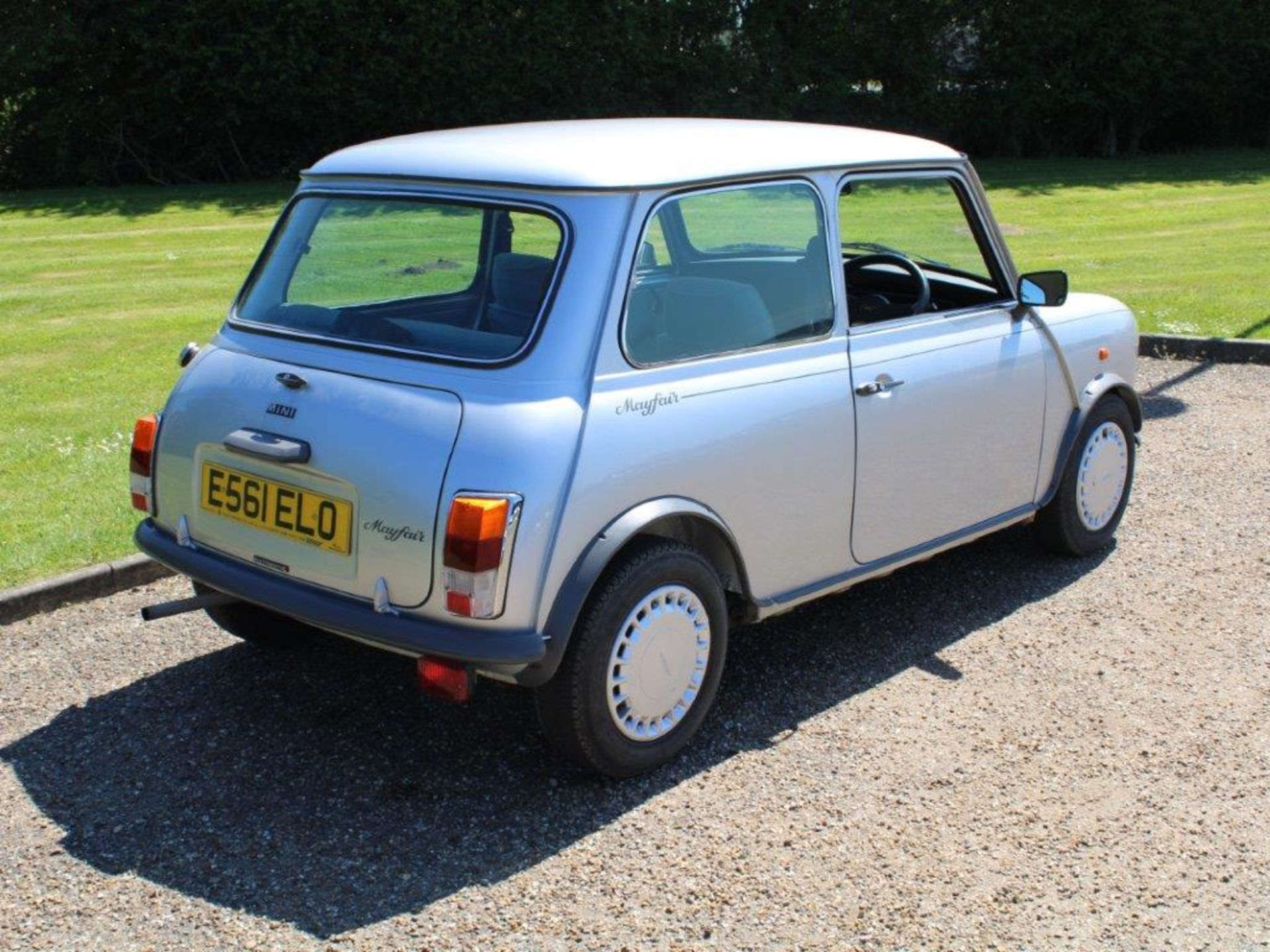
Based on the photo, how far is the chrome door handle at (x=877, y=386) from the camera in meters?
4.93

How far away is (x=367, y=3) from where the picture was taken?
2041cm

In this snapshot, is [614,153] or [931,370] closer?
[614,153]

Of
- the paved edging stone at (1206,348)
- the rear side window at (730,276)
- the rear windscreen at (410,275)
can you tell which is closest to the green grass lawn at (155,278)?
the paved edging stone at (1206,348)

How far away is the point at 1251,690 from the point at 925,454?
1424 millimetres

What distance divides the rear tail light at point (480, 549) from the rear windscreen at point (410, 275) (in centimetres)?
54

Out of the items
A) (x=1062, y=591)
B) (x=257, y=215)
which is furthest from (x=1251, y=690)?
(x=257, y=215)

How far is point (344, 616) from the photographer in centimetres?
409

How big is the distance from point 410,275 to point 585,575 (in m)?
1.43

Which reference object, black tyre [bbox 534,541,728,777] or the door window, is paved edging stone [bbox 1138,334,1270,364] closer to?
the door window

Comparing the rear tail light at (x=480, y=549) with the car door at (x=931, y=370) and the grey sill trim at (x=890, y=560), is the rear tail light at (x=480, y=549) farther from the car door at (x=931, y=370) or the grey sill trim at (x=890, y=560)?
the car door at (x=931, y=370)

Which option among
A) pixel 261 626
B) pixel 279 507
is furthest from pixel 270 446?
pixel 261 626

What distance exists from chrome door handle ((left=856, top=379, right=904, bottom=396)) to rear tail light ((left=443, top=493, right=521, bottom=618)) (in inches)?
61.2

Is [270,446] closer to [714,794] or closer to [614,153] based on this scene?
[614,153]

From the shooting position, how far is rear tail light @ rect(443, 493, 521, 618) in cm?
384
